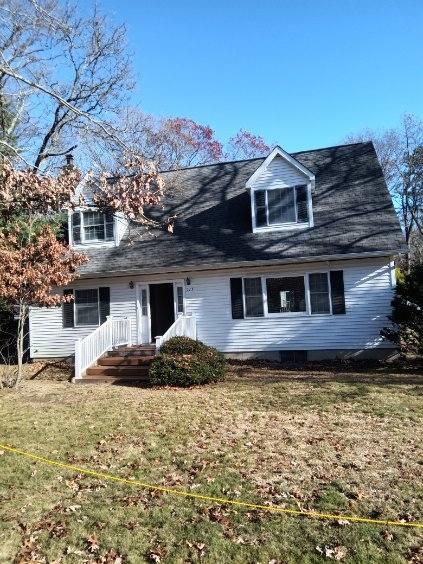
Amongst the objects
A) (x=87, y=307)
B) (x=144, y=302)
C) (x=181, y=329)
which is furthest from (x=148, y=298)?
(x=181, y=329)

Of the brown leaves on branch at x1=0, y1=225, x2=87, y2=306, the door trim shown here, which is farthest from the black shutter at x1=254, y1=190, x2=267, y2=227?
the brown leaves on branch at x1=0, y1=225, x2=87, y2=306

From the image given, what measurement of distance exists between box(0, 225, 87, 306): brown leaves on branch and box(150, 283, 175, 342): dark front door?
5.27 m

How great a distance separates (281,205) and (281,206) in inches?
1.3

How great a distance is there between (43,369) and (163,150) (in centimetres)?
2112

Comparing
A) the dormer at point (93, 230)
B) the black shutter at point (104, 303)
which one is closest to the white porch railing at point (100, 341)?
the black shutter at point (104, 303)

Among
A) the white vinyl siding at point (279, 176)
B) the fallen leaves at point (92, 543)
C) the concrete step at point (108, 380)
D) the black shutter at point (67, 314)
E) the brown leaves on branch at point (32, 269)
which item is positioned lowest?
the fallen leaves at point (92, 543)

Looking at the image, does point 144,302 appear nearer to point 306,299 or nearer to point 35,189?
point 306,299

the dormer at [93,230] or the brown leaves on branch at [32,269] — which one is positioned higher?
the dormer at [93,230]

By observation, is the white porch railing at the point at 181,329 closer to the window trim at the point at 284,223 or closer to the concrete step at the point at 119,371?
the concrete step at the point at 119,371

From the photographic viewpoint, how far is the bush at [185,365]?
11617 millimetres

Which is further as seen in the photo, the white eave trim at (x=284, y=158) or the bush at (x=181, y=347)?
the white eave trim at (x=284, y=158)

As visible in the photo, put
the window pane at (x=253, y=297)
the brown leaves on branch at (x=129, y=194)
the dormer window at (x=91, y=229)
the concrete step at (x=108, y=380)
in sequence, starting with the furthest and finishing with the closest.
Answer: the dormer window at (x=91, y=229) < the window pane at (x=253, y=297) < the concrete step at (x=108, y=380) < the brown leaves on branch at (x=129, y=194)

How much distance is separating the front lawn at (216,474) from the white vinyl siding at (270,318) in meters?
4.41

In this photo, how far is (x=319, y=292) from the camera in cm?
1509
